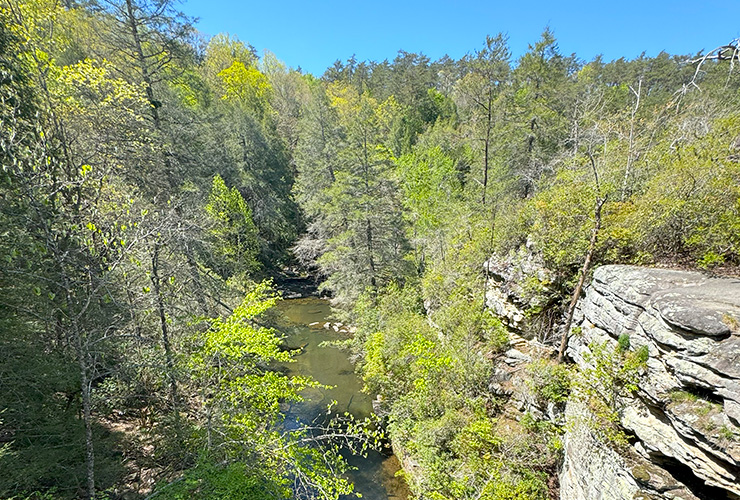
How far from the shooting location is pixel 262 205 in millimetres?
22438

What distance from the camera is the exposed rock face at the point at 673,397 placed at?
388 cm

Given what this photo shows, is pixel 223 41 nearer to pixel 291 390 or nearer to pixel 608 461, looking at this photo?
pixel 291 390

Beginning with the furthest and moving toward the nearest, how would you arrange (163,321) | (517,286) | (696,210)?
(517,286)
(163,321)
(696,210)

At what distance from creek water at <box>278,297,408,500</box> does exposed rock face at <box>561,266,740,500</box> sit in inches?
→ 209

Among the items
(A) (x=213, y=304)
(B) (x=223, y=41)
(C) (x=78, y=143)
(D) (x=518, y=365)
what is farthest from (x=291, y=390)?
(B) (x=223, y=41)

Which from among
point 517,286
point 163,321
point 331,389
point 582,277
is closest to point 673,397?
point 582,277

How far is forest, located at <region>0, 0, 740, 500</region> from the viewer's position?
4738mm

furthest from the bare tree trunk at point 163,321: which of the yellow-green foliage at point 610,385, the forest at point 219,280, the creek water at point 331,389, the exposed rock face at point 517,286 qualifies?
the exposed rock face at point 517,286

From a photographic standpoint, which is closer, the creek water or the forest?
the forest

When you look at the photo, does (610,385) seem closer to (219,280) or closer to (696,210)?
(696,210)

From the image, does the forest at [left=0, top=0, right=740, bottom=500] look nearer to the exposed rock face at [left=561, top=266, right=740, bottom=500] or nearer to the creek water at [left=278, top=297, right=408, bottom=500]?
the exposed rock face at [left=561, top=266, right=740, bottom=500]

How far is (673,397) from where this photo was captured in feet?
14.4

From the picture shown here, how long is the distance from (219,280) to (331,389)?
266 inches

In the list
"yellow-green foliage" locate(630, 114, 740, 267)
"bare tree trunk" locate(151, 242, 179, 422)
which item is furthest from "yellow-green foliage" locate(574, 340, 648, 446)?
"bare tree trunk" locate(151, 242, 179, 422)
